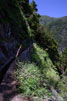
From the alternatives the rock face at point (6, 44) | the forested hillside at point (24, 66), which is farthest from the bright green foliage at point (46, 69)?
the rock face at point (6, 44)

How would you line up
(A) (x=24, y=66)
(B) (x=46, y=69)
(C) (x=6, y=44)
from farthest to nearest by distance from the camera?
(B) (x=46, y=69), (C) (x=6, y=44), (A) (x=24, y=66)

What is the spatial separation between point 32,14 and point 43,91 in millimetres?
12249

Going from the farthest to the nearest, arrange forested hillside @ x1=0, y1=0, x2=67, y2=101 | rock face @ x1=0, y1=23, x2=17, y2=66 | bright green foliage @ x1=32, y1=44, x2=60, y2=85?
1. rock face @ x1=0, y1=23, x2=17, y2=66
2. bright green foliage @ x1=32, y1=44, x2=60, y2=85
3. forested hillside @ x1=0, y1=0, x2=67, y2=101

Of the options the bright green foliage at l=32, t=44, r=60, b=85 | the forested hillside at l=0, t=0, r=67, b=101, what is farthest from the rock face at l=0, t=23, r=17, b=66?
the bright green foliage at l=32, t=44, r=60, b=85

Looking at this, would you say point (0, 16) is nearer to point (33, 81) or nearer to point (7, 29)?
point (7, 29)

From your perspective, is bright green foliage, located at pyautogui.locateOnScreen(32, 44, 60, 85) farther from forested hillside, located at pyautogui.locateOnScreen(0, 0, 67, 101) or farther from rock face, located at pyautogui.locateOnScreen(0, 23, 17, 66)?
rock face, located at pyautogui.locateOnScreen(0, 23, 17, 66)

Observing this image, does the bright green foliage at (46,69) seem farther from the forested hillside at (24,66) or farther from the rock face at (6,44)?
the rock face at (6,44)

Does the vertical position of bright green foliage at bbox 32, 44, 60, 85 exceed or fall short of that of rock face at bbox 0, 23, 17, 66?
→ it falls short

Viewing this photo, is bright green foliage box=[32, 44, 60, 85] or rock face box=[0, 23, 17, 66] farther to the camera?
rock face box=[0, 23, 17, 66]

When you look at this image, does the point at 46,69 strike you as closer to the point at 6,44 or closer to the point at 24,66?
the point at 24,66

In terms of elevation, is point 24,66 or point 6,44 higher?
point 6,44

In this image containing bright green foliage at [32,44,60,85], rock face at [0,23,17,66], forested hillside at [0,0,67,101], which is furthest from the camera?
rock face at [0,23,17,66]

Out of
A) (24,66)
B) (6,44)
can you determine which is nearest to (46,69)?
(24,66)

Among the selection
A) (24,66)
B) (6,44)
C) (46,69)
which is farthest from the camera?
(46,69)
